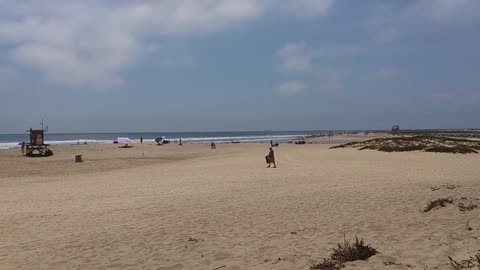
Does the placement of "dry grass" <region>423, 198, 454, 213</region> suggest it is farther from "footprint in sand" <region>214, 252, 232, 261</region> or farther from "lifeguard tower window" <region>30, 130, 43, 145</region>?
"lifeguard tower window" <region>30, 130, 43, 145</region>

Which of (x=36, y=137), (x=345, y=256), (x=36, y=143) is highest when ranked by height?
(x=36, y=137)

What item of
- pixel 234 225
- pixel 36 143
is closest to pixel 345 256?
pixel 234 225

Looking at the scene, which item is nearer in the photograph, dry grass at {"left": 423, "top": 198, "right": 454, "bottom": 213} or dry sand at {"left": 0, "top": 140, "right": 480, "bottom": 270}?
dry sand at {"left": 0, "top": 140, "right": 480, "bottom": 270}

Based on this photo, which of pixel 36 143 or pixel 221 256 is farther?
pixel 36 143

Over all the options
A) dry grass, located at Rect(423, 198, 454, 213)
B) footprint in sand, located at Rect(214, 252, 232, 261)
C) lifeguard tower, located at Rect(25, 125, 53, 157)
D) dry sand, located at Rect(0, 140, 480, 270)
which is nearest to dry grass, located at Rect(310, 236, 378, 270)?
dry sand, located at Rect(0, 140, 480, 270)

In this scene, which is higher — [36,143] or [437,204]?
[36,143]

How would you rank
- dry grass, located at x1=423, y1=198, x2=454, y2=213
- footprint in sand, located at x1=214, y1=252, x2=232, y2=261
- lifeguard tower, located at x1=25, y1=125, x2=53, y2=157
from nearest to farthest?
footprint in sand, located at x1=214, y1=252, x2=232, y2=261, dry grass, located at x1=423, y1=198, x2=454, y2=213, lifeguard tower, located at x1=25, y1=125, x2=53, y2=157

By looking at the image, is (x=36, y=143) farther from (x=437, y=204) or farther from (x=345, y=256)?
(x=345, y=256)

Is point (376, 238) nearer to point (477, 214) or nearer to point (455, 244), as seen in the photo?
point (455, 244)

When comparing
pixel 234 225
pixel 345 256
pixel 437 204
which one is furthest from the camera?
pixel 437 204

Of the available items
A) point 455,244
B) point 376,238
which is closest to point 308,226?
point 376,238

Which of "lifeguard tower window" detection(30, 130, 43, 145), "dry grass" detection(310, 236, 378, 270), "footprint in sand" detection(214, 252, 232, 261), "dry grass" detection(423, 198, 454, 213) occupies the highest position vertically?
"lifeguard tower window" detection(30, 130, 43, 145)

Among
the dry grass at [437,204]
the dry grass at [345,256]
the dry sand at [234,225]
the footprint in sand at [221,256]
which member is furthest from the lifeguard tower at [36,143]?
the dry grass at [345,256]

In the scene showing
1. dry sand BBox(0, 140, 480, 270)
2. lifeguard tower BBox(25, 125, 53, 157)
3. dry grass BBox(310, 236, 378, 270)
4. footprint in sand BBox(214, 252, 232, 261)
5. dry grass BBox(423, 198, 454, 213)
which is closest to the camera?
dry grass BBox(310, 236, 378, 270)
